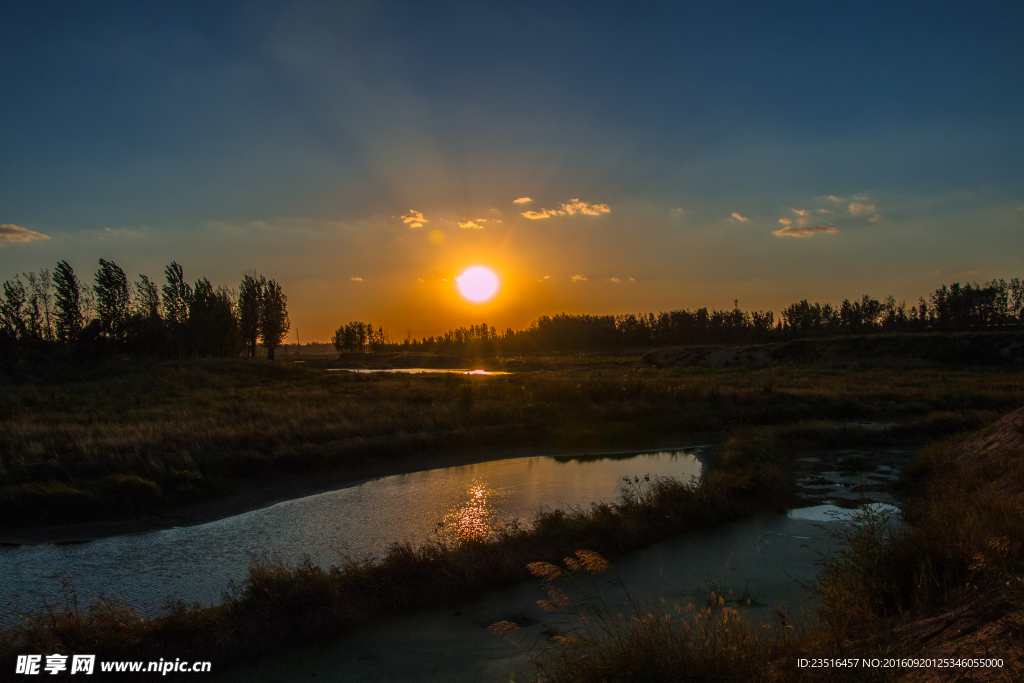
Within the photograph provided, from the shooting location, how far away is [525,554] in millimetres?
9211

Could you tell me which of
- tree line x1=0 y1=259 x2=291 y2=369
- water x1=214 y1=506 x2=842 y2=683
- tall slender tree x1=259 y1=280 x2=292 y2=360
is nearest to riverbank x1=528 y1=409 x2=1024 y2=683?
water x1=214 y1=506 x2=842 y2=683

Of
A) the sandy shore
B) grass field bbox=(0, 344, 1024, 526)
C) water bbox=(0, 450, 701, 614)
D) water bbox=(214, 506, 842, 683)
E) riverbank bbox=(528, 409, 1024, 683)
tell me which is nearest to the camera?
riverbank bbox=(528, 409, 1024, 683)

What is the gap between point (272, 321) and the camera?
84.8m

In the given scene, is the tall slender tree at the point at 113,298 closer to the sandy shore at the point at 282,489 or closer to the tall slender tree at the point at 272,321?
the tall slender tree at the point at 272,321

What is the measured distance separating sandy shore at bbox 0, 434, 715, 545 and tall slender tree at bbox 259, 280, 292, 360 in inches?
2850

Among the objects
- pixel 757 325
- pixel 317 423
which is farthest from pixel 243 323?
pixel 757 325

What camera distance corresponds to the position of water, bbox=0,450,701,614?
9070 mm

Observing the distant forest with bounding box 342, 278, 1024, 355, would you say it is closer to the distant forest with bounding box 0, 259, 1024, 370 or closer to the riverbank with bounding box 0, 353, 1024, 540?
the distant forest with bounding box 0, 259, 1024, 370

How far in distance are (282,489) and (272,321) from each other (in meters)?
77.2

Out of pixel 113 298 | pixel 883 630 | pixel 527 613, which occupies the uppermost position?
pixel 113 298

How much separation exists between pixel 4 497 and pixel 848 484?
21.5 metres

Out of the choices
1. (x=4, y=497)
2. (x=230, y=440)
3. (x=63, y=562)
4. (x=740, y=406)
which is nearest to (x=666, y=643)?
(x=63, y=562)

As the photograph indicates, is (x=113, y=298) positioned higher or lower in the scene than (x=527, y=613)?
higher

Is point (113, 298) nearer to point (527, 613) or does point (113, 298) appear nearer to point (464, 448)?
point (464, 448)
